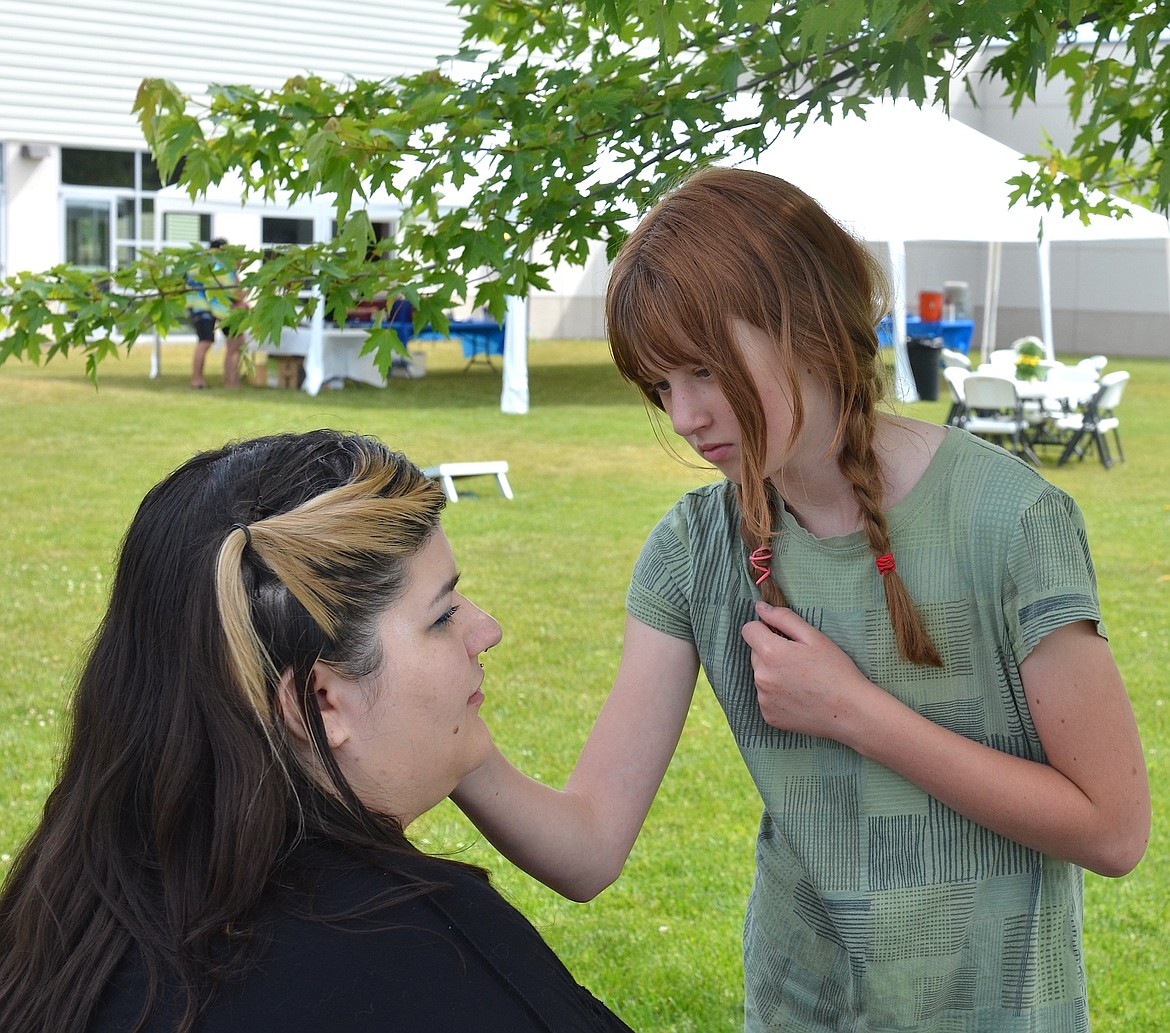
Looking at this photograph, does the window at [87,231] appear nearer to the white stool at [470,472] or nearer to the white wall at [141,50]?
the white wall at [141,50]

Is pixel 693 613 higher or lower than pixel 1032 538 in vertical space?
lower

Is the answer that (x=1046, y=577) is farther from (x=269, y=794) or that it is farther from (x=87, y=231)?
(x=87, y=231)

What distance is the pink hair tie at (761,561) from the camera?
1866 mm

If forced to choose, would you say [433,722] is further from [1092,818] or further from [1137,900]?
[1137,900]

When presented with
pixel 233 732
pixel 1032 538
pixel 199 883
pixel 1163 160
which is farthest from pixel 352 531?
pixel 1163 160

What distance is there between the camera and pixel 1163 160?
103 inches

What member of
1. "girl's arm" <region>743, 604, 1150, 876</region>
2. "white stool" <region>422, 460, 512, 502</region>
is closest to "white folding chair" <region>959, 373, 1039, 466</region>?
"white stool" <region>422, 460, 512, 502</region>

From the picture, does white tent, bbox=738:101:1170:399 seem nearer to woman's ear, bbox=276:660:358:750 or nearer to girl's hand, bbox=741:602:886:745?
girl's hand, bbox=741:602:886:745

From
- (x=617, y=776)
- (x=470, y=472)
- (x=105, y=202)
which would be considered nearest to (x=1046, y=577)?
(x=617, y=776)

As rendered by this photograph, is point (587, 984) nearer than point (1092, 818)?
No

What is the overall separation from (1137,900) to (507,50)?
3361 mm

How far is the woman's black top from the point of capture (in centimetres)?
129

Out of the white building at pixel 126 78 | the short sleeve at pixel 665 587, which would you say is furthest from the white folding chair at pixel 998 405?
the short sleeve at pixel 665 587

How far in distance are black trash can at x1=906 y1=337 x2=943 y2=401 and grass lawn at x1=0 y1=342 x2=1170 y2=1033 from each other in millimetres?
550
